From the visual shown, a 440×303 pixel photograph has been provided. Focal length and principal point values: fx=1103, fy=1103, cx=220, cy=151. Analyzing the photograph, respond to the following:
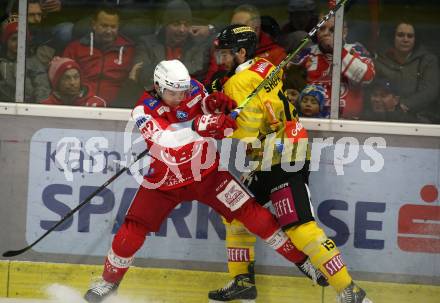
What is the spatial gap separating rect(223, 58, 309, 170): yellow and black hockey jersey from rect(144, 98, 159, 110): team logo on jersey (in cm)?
38

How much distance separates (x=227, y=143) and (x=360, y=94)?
0.77 meters

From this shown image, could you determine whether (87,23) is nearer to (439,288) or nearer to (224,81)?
A: (224,81)

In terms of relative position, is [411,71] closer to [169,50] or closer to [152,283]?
[169,50]

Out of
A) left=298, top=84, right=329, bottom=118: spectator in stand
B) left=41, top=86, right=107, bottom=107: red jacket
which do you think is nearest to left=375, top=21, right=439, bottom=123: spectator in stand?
left=298, top=84, right=329, bottom=118: spectator in stand

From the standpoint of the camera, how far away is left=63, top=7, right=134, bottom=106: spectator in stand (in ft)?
19.9

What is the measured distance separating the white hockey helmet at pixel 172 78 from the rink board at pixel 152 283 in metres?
1.15

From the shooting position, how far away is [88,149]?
19.9 feet

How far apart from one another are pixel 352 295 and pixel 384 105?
3.56 ft

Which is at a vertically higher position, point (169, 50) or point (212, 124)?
point (169, 50)

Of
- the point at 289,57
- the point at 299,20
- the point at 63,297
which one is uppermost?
the point at 299,20

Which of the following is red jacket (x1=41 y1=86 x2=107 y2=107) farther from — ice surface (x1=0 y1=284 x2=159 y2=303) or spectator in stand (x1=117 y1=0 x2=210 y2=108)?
ice surface (x1=0 y1=284 x2=159 y2=303)

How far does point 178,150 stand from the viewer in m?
5.58

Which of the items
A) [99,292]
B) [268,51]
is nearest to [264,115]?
[268,51]

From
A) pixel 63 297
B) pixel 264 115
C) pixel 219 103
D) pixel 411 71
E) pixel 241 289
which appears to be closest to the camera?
pixel 219 103
